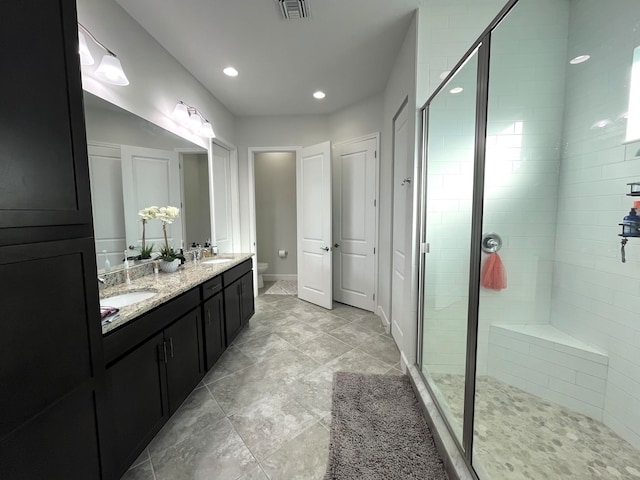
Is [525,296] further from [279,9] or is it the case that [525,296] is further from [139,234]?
[139,234]

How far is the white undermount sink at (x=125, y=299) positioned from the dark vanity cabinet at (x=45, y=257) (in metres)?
0.78

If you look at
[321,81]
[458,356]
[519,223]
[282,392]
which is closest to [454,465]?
[458,356]

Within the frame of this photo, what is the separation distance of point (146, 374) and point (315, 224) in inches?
105

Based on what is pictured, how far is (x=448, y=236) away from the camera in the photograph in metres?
1.98

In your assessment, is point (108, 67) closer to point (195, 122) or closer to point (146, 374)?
point (195, 122)

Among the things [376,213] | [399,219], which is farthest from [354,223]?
[399,219]

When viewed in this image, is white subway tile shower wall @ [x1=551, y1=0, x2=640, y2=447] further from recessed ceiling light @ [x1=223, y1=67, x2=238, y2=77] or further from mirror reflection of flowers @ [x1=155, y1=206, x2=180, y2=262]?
mirror reflection of flowers @ [x1=155, y1=206, x2=180, y2=262]

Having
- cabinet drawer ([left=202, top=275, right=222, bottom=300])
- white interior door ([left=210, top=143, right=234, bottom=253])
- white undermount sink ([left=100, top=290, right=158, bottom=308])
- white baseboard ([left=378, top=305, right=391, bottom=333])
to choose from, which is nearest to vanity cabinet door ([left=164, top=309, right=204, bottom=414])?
cabinet drawer ([left=202, top=275, right=222, bottom=300])

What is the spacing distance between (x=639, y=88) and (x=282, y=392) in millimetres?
2800

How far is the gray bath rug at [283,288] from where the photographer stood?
4.52 meters

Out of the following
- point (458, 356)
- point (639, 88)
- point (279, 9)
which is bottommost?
point (458, 356)

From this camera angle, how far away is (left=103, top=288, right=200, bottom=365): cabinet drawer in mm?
1158

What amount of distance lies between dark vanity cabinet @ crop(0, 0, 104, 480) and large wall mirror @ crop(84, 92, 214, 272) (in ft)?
3.17

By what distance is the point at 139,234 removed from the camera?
207 centimetres
